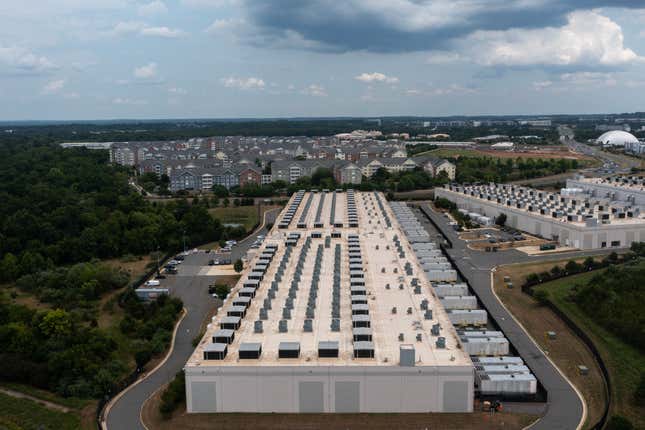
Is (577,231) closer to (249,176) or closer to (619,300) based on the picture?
(619,300)

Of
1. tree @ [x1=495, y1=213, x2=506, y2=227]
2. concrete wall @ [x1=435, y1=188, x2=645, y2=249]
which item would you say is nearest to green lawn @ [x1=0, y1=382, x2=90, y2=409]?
concrete wall @ [x1=435, y1=188, x2=645, y2=249]

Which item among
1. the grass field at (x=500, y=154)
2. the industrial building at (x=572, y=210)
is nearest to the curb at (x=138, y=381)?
the industrial building at (x=572, y=210)

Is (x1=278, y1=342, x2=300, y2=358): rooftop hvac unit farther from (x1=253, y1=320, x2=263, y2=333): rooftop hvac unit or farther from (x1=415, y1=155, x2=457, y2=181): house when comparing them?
(x1=415, y1=155, x2=457, y2=181): house

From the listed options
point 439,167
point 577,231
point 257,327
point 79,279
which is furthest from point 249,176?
point 257,327

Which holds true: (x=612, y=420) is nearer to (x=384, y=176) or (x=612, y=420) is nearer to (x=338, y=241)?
(x=338, y=241)

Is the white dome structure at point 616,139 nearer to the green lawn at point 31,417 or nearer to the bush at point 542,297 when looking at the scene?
the bush at point 542,297

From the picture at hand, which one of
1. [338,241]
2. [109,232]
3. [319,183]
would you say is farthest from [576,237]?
[319,183]
